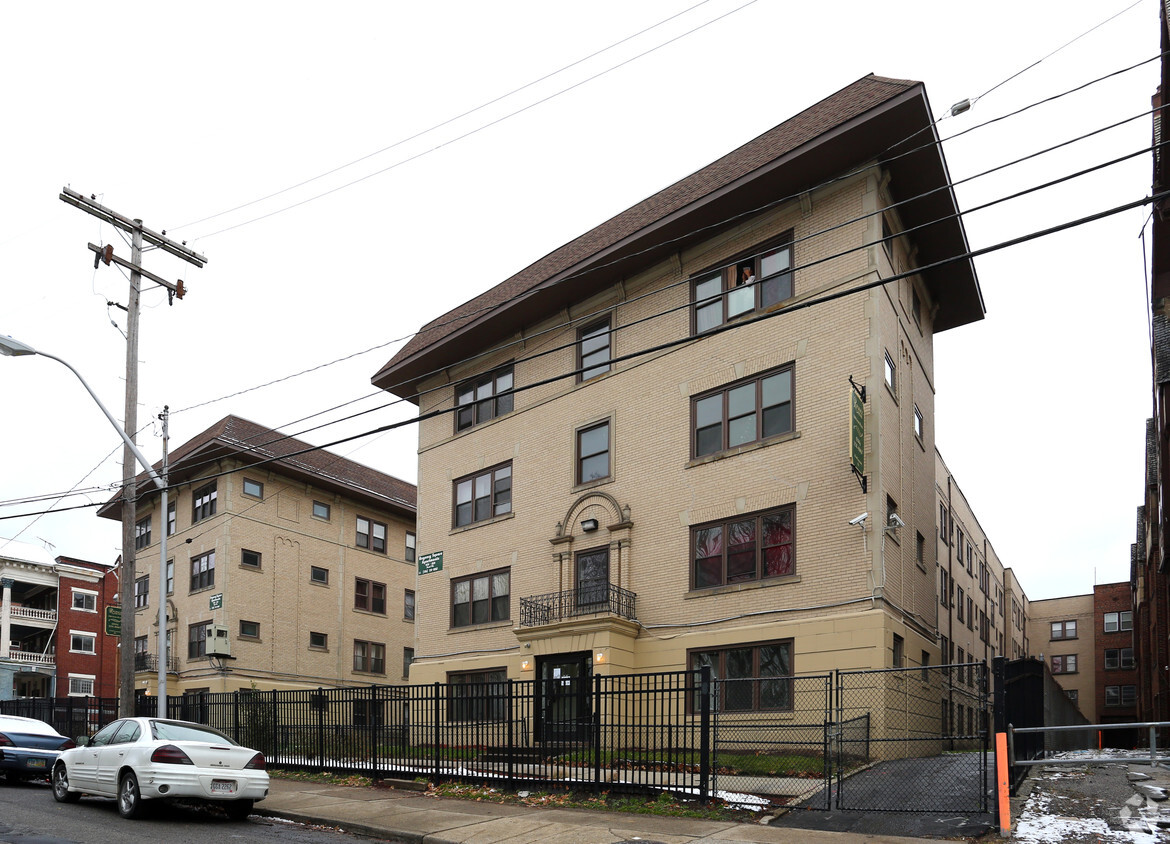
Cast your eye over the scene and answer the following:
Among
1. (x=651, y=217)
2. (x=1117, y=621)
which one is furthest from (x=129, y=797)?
(x=1117, y=621)

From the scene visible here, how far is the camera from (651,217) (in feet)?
82.6

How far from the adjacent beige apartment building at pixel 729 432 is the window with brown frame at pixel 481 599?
6 centimetres

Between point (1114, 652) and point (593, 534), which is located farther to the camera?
point (1114, 652)

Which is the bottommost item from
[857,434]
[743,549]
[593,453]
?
[743,549]

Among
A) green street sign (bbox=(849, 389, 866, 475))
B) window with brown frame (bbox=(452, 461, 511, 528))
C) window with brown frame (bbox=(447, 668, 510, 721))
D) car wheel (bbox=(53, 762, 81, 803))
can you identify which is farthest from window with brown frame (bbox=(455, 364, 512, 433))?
car wheel (bbox=(53, 762, 81, 803))

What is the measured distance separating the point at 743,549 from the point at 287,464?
24084mm

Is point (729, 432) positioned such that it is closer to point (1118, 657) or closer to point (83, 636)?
point (83, 636)

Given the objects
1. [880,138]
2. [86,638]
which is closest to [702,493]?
[880,138]

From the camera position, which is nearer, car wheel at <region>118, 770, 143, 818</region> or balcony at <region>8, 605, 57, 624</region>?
car wheel at <region>118, 770, 143, 818</region>

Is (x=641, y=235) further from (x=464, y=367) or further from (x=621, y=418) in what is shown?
(x=464, y=367)

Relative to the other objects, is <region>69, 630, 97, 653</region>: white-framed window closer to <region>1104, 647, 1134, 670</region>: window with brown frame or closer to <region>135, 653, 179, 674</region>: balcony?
<region>135, 653, 179, 674</region>: balcony

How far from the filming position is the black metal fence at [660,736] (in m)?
14.5

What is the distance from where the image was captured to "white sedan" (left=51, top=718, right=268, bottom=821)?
13898 mm

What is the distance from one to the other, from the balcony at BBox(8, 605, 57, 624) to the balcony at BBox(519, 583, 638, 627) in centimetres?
4700
